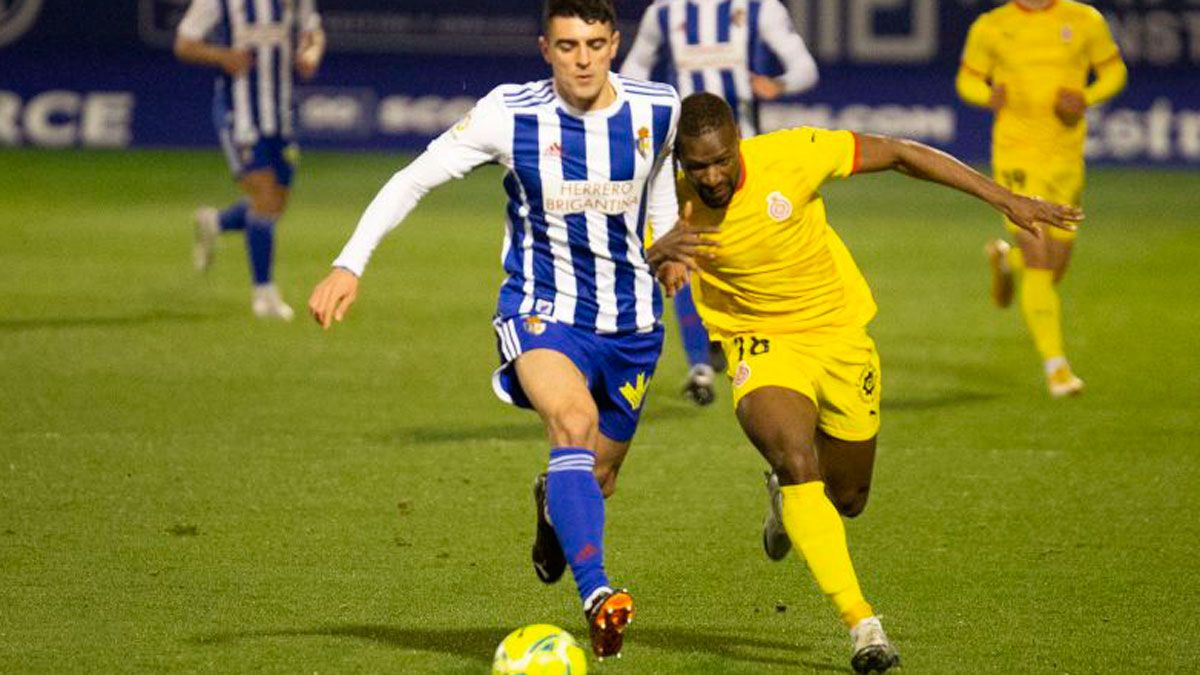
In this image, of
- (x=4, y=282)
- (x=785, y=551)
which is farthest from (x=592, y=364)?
(x=4, y=282)

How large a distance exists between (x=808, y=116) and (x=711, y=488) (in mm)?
12360

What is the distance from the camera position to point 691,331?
35.1 ft

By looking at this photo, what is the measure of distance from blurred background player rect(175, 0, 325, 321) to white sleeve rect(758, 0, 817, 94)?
10.3 ft

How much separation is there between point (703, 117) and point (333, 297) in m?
1.19

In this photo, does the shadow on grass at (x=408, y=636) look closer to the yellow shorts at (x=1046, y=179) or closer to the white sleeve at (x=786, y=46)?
the yellow shorts at (x=1046, y=179)

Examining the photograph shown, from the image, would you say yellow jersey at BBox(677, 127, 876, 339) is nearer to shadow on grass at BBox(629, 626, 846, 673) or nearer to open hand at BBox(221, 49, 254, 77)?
shadow on grass at BBox(629, 626, 846, 673)

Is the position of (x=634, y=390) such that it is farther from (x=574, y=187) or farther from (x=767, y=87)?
(x=767, y=87)

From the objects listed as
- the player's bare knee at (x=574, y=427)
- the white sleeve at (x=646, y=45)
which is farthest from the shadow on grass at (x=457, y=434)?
the player's bare knee at (x=574, y=427)

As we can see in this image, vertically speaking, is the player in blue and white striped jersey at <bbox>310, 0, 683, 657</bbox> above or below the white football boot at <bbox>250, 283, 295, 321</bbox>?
above

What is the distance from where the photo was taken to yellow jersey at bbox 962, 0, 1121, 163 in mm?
10945

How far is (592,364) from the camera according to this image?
6.41 metres

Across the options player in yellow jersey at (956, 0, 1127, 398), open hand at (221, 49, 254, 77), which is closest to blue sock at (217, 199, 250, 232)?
open hand at (221, 49, 254, 77)

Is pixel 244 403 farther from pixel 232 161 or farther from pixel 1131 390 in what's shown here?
pixel 1131 390

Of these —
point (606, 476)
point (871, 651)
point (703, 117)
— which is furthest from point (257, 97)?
point (871, 651)
